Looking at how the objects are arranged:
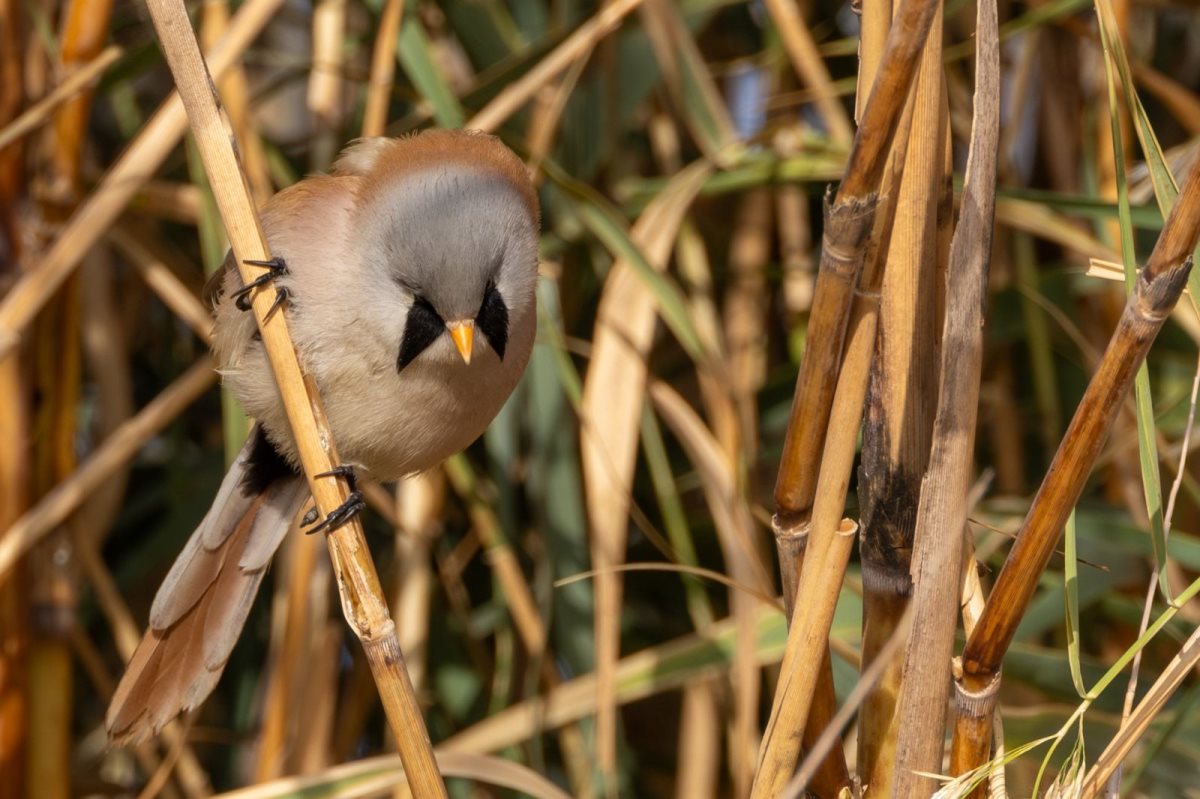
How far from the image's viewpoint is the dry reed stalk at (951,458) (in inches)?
35.3

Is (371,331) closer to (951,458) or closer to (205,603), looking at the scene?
(205,603)

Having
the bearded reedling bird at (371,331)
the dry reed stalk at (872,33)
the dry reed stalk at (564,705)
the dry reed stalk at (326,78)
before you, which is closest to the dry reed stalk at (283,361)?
the bearded reedling bird at (371,331)

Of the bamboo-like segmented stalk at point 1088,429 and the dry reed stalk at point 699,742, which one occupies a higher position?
the bamboo-like segmented stalk at point 1088,429

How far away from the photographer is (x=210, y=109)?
1184 millimetres

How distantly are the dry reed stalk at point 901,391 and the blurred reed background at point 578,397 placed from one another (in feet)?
1.17

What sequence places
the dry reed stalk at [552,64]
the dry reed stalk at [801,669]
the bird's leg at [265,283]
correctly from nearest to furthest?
the dry reed stalk at [801,669], the bird's leg at [265,283], the dry reed stalk at [552,64]

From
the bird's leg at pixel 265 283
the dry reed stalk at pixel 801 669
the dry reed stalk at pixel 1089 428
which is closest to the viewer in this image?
the dry reed stalk at pixel 1089 428

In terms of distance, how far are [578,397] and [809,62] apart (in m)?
0.62

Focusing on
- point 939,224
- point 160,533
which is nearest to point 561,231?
point 160,533

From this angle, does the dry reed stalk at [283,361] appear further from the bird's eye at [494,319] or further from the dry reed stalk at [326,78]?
the dry reed stalk at [326,78]

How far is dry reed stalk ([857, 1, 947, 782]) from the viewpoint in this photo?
97 centimetres

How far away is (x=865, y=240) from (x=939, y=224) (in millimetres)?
171

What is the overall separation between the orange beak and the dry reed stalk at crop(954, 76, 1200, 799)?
75 cm

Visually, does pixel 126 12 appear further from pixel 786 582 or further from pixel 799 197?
pixel 786 582
